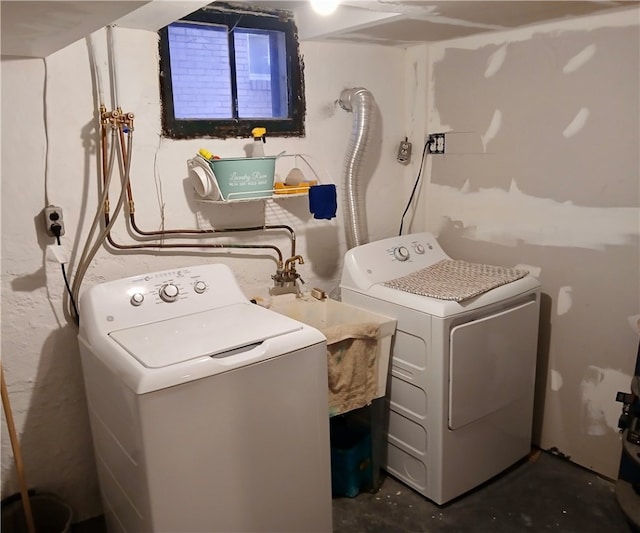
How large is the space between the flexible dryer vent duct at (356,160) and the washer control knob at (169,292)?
909 millimetres

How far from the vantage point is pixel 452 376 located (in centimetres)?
202

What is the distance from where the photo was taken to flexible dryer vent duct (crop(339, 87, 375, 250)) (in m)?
2.43

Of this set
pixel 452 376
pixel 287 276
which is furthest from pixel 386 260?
pixel 452 376

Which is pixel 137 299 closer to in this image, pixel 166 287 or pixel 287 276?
pixel 166 287

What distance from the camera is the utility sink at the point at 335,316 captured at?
6.96 ft

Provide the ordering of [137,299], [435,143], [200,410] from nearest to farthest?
[200,410] < [137,299] < [435,143]

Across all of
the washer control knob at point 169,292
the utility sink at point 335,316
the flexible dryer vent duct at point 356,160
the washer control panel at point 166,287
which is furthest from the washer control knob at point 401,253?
the washer control knob at point 169,292

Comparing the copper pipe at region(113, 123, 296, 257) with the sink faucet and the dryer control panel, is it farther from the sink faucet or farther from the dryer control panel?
the dryer control panel

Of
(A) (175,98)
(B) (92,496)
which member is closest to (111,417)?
(B) (92,496)

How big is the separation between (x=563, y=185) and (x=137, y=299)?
1.69 m

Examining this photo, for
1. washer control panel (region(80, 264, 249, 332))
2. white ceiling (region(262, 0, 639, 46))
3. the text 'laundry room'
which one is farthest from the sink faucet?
white ceiling (region(262, 0, 639, 46))

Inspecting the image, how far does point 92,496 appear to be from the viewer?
6.99 feet

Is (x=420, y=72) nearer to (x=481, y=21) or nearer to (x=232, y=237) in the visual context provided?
(x=481, y=21)

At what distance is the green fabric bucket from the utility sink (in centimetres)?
46
